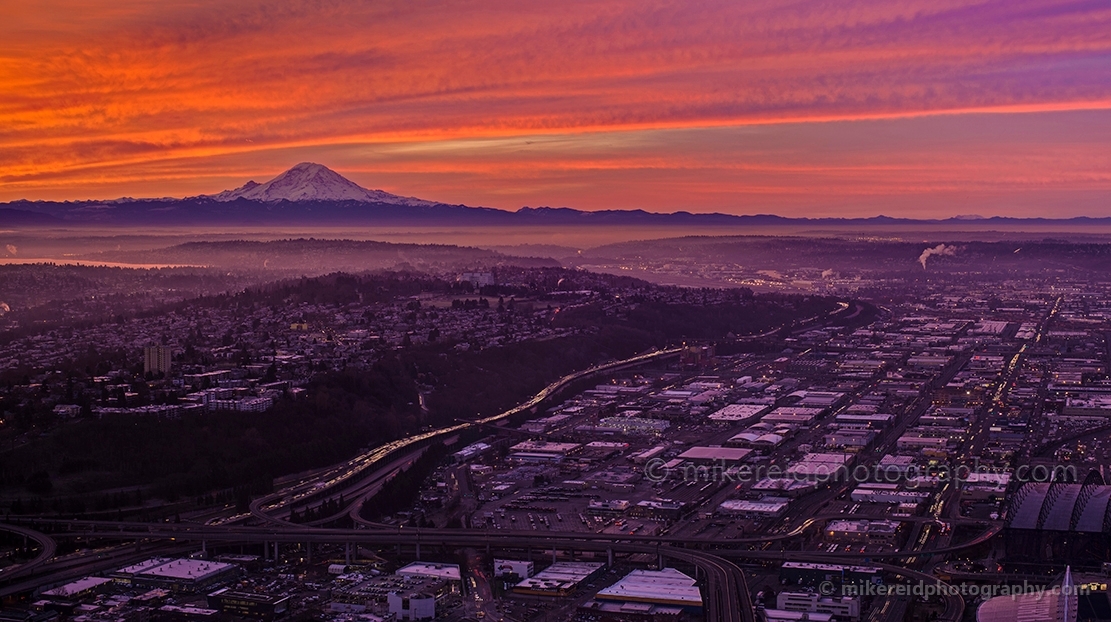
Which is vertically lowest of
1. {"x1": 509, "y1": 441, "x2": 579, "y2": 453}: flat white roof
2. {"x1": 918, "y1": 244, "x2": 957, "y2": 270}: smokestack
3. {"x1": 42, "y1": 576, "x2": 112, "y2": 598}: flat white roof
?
{"x1": 42, "y1": 576, "x2": 112, "y2": 598}: flat white roof

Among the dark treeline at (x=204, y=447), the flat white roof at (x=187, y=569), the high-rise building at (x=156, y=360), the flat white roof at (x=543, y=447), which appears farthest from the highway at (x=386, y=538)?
the high-rise building at (x=156, y=360)

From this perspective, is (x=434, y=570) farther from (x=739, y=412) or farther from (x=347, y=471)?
(x=739, y=412)

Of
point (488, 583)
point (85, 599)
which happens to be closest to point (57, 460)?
point (85, 599)

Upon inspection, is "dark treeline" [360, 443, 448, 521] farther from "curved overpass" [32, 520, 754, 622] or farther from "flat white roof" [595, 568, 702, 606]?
"flat white roof" [595, 568, 702, 606]

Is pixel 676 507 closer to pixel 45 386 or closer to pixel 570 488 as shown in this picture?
pixel 570 488

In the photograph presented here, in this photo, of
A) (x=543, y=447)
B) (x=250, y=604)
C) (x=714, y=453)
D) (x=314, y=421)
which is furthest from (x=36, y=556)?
(x=714, y=453)

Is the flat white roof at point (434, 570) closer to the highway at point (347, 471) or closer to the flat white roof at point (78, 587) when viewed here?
the highway at point (347, 471)

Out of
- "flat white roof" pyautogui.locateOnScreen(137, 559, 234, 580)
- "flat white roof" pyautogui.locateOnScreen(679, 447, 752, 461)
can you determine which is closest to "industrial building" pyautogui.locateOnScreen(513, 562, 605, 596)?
"flat white roof" pyautogui.locateOnScreen(137, 559, 234, 580)
